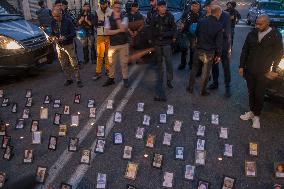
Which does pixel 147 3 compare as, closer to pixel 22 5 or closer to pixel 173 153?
pixel 173 153

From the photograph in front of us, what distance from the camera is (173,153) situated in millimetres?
5082

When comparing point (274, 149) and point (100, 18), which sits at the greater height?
point (100, 18)

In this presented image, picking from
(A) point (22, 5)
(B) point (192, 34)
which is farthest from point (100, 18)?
(A) point (22, 5)

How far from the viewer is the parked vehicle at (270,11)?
1781 centimetres

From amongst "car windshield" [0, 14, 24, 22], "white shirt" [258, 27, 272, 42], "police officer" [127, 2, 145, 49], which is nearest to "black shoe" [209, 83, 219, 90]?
"white shirt" [258, 27, 272, 42]

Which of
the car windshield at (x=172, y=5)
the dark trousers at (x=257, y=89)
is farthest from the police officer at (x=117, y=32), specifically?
the car windshield at (x=172, y=5)

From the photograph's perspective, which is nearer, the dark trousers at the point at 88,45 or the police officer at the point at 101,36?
the police officer at the point at 101,36

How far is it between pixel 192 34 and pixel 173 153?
14.3 ft

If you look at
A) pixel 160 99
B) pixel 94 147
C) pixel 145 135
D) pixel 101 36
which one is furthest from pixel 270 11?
pixel 94 147

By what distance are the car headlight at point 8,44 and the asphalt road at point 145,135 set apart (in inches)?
37.4

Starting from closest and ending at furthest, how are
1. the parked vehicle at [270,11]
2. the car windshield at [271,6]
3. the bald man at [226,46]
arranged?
the bald man at [226,46]
the parked vehicle at [270,11]
the car windshield at [271,6]

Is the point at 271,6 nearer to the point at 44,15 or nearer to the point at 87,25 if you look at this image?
the point at 87,25

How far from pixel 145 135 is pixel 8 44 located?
176 inches

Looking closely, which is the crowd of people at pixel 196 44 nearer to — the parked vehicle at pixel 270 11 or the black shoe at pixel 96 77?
the black shoe at pixel 96 77
